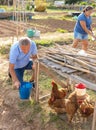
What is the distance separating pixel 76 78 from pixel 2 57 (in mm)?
4222

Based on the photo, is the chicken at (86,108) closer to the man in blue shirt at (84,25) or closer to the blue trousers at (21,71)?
the blue trousers at (21,71)

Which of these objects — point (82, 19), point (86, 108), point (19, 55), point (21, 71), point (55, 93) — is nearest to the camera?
point (86, 108)

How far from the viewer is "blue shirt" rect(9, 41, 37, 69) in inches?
194

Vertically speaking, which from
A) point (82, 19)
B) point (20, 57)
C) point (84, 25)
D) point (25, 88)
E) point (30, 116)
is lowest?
point (30, 116)

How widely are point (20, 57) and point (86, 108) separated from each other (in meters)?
1.67

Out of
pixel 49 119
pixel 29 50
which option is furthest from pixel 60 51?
pixel 49 119

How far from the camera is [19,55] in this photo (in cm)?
509

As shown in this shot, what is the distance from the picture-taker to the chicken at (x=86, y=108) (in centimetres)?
421

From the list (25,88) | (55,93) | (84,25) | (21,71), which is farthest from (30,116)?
(84,25)

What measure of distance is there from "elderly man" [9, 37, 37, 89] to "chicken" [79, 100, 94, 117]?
1194mm

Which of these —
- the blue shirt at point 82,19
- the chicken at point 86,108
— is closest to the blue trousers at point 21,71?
the chicken at point 86,108

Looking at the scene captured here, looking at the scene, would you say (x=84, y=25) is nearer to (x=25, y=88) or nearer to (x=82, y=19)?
(x=82, y=19)

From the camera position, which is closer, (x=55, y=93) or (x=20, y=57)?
(x=55, y=93)

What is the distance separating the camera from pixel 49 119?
15.2ft
